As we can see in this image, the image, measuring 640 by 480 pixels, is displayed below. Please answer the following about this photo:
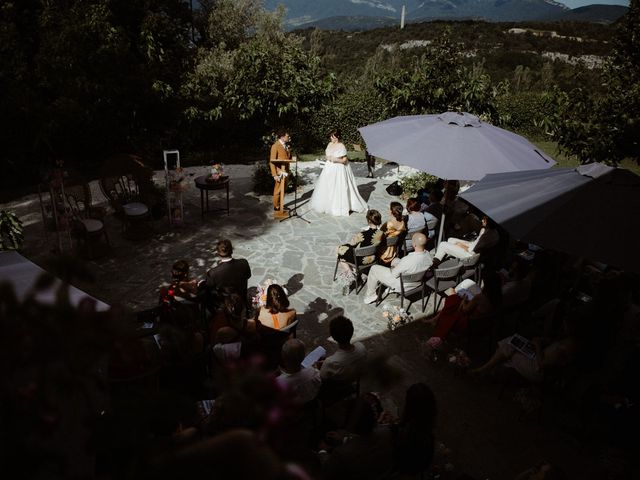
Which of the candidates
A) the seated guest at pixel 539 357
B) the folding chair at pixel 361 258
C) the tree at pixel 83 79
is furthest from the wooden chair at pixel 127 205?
the seated guest at pixel 539 357

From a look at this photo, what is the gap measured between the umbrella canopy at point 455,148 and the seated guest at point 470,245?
3.34 feet

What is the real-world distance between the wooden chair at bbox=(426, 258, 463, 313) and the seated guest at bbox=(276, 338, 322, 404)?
3.09m

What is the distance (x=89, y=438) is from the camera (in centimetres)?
134

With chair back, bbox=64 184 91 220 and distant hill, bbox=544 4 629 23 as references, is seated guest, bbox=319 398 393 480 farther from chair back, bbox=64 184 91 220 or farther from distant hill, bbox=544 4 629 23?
distant hill, bbox=544 4 629 23

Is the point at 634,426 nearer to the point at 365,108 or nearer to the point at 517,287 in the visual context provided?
the point at 517,287

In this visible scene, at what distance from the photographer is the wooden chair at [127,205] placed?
9156 mm

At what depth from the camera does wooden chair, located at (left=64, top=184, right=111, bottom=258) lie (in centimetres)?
831

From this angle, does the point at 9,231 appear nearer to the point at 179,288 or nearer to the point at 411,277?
the point at 179,288

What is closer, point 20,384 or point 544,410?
point 20,384

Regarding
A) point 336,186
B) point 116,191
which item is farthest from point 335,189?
point 116,191

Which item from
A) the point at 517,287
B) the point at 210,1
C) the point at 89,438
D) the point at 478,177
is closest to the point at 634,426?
the point at 517,287

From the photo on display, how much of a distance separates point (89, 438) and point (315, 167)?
1417 centimetres

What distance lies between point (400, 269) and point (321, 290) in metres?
1.56

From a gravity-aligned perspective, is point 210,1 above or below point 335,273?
above
